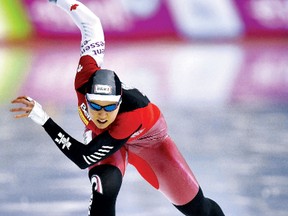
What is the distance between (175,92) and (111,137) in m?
5.33

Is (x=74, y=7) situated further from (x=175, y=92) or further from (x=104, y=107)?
(x=175, y=92)

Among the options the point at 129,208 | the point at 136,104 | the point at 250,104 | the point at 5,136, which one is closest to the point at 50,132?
the point at 136,104

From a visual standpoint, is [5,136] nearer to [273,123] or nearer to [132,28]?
[273,123]

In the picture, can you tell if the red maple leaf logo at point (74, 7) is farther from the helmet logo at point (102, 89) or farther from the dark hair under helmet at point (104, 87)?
the helmet logo at point (102, 89)

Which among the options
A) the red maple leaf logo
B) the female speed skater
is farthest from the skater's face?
the red maple leaf logo

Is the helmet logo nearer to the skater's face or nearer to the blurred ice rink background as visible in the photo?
the skater's face

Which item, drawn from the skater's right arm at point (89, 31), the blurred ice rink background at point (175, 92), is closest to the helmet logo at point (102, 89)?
the skater's right arm at point (89, 31)

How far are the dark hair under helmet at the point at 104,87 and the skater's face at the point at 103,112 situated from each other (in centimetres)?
3

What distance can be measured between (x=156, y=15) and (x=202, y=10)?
814 mm

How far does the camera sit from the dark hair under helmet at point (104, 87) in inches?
167

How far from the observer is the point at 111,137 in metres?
4.31

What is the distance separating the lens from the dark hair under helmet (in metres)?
4.23

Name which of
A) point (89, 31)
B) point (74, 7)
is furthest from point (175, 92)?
point (89, 31)

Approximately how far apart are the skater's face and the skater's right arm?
0.56 metres
